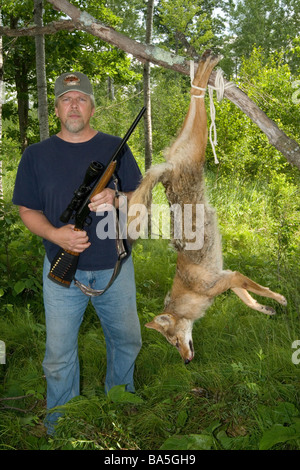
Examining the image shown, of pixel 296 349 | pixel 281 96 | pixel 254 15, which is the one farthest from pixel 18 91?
pixel 254 15

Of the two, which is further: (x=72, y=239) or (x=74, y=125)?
(x=74, y=125)

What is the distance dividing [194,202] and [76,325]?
1.94m

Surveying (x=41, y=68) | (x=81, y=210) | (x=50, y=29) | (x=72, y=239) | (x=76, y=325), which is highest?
(x=41, y=68)

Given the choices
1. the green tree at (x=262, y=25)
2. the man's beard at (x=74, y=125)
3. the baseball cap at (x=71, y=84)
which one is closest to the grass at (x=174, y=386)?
the man's beard at (x=74, y=125)

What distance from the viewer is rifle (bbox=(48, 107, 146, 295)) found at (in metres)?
2.69

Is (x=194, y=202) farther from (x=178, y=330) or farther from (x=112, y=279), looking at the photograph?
(x=178, y=330)

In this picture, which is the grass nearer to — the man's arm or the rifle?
the rifle

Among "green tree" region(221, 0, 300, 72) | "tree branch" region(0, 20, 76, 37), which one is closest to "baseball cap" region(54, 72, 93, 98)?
"tree branch" region(0, 20, 76, 37)

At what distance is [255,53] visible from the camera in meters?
12.4

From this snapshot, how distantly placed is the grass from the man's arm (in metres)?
1.30

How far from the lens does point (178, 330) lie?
10.4ft

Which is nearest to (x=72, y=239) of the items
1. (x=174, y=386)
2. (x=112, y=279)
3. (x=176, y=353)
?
(x=112, y=279)

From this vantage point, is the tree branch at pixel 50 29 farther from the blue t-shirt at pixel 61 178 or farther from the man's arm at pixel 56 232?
the man's arm at pixel 56 232

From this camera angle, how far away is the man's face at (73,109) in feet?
10.6
